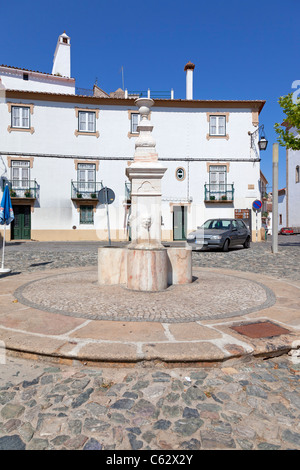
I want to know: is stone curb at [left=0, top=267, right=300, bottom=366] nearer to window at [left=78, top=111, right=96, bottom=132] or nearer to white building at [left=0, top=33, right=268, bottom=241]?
white building at [left=0, top=33, right=268, bottom=241]

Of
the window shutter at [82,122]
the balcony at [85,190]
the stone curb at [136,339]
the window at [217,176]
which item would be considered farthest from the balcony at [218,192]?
the stone curb at [136,339]

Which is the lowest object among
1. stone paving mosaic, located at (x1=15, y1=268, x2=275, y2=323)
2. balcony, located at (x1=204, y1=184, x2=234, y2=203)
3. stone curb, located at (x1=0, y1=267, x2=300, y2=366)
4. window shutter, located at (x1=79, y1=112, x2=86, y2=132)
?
stone curb, located at (x1=0, y1=267, x2=300, y2=366)

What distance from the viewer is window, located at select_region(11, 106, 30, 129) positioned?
2178 centimetres

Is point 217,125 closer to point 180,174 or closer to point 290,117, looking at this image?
point 180,174

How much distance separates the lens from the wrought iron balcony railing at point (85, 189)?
2245cm

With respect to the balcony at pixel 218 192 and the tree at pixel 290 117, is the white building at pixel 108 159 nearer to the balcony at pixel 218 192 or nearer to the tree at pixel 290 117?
the balcony at pixel 218 192

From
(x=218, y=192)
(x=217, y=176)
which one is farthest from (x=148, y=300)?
(x=217, y=176)

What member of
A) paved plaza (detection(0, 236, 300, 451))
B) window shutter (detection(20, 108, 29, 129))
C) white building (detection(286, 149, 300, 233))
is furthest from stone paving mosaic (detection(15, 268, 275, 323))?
white building (detection(286, 149, 300, 233))

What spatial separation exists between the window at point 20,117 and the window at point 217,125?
13216 mm

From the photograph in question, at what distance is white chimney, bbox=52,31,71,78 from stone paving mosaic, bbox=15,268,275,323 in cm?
2570

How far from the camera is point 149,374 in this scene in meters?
2.61

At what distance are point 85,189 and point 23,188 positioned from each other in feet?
14.0
